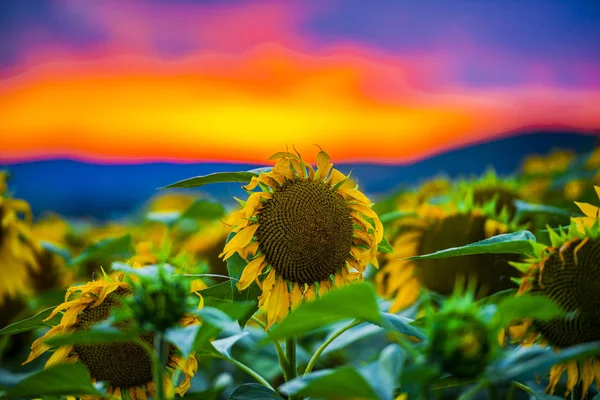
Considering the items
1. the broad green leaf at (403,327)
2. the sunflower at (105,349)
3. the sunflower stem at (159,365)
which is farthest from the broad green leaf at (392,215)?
the sunflower stem at (159,365)

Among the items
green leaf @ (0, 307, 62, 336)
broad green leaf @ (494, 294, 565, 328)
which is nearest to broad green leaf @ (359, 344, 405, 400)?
broad green leaf @ (494, 294, 565, 328)

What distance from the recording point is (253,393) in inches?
34.1

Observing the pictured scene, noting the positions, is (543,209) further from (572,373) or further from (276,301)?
(276,301)

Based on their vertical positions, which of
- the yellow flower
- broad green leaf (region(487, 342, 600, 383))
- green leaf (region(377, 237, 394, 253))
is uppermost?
the yellow flower

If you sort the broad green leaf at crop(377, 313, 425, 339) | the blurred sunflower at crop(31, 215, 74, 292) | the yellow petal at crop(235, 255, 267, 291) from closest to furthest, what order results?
the broad green leaf at crop(377, 313, 425, 339) → the yellow petal at crop(235, 255, 267, 291) → the blurred sunflower at crop(31, 215, 74, 292)

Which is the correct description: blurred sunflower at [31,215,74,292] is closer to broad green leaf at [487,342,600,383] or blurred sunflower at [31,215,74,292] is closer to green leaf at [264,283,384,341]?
green leaf at [264,283,384,341]

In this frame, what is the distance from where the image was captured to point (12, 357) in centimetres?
205

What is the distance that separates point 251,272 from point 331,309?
380 millimetres

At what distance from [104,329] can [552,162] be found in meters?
3.59

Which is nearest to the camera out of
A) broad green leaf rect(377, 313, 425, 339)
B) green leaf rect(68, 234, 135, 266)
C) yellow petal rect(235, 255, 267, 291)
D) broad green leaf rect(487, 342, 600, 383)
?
broad green leaf rect(487, 342, 600, 383)

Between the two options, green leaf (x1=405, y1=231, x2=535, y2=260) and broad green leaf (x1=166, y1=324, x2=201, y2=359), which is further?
green leaf (x1=405, y1=231, x2=535, y2=260)

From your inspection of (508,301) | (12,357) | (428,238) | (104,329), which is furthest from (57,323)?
(12,357)

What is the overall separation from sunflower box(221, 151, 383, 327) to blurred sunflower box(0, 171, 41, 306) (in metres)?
1.14

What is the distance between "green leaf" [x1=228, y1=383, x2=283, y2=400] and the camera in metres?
0.85
